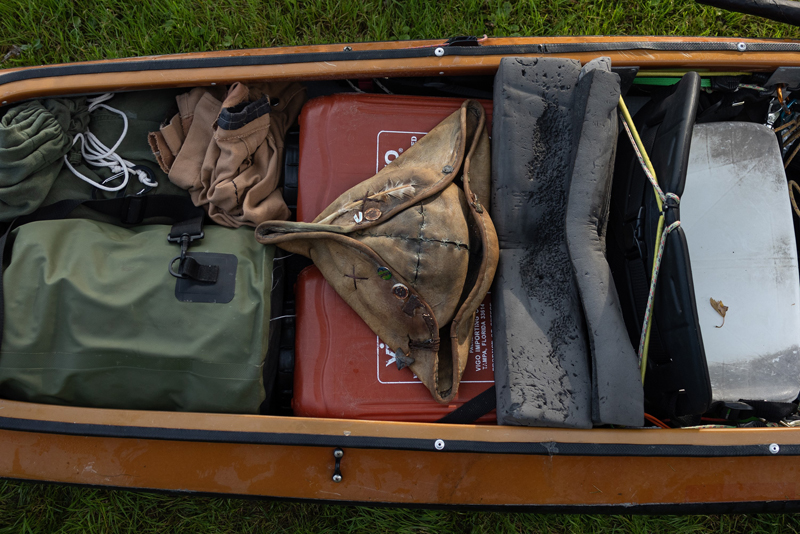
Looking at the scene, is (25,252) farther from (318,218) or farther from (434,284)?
(434,284)

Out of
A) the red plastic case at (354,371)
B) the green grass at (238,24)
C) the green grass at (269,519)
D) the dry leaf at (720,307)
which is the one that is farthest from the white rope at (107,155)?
the dry leaf at (720,307)

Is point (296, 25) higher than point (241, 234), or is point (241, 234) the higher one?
point (296, 25)

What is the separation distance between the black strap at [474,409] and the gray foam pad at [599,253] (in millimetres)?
314

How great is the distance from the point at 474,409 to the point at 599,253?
0.63 metres

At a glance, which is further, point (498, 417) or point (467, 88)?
point (467, 88)

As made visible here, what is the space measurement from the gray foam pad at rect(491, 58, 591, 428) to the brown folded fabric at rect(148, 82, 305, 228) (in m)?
0.80

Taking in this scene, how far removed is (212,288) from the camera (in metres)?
1.65

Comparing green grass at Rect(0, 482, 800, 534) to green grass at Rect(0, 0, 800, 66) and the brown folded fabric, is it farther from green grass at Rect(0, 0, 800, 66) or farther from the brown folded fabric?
green grass at Rect(0, 0, 800, 66)

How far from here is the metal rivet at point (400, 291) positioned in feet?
5.15

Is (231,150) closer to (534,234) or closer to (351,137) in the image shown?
(351,137)

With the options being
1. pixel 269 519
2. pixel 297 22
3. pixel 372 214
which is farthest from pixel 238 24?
pixel 269 519

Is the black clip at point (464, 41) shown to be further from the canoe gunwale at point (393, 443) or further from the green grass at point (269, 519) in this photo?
the green grass at point (269, 519)

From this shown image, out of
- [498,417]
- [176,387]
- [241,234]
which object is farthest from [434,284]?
[176,387]

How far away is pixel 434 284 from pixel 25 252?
1299 millimetres
